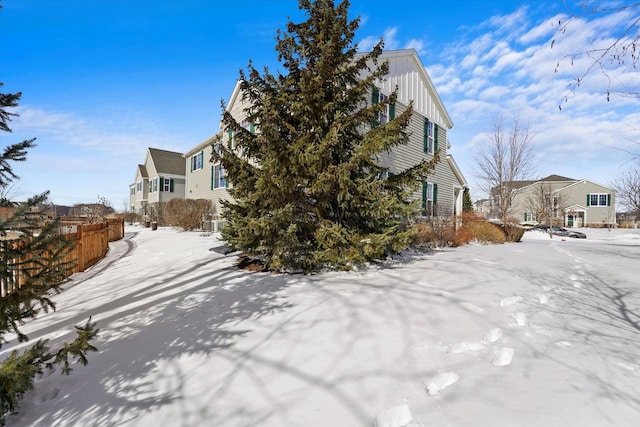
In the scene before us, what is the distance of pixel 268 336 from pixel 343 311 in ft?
3.43

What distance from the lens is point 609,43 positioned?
2836 mm

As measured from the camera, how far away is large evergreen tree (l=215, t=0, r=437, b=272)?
5730mm

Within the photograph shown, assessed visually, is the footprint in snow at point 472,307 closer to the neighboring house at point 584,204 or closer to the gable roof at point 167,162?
the gable roof at point 167,162

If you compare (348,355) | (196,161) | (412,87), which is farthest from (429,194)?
(196,161)

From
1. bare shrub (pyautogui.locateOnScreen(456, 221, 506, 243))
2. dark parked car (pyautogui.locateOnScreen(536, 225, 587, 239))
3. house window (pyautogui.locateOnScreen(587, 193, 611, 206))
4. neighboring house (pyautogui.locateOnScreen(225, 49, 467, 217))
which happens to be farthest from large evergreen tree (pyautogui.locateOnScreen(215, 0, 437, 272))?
house window (pyautogui.locateOnScreen(587, 193, 611, 206))

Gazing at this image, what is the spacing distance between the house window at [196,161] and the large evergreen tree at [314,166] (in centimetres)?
1519

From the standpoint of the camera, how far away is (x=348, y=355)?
3.09 metres

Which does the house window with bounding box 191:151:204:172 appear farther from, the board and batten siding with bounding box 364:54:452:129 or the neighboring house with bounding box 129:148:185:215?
the board and batten siding with bounding box 364:54:452:129

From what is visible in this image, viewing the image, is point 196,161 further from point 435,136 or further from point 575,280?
point 575,280

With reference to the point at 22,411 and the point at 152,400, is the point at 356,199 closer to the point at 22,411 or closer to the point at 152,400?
the point at 152,400

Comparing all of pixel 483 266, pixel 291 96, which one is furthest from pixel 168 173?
pixel 483 266

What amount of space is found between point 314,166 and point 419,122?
452 inches

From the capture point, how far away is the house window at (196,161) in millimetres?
20797

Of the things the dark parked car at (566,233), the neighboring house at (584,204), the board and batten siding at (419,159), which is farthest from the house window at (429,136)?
the neighboring house at (584,204)
